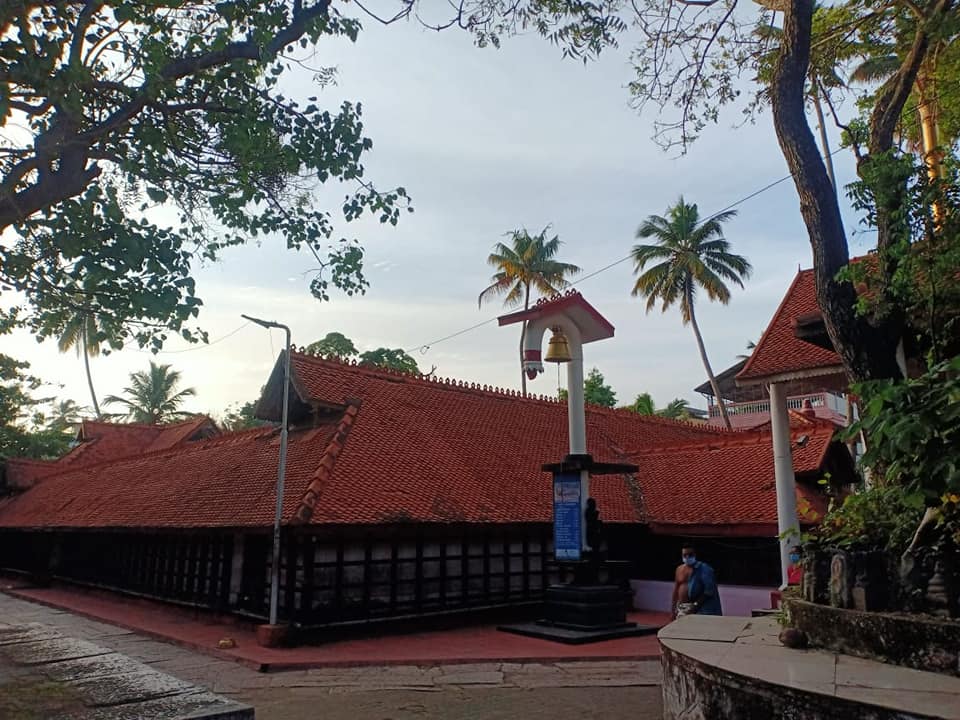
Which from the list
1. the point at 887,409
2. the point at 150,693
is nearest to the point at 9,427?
the point at 150,693

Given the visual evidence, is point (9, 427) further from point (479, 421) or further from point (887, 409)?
point (887, 409)

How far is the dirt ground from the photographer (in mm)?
7562

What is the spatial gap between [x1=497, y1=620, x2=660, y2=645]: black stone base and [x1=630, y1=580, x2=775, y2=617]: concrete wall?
218 centimetres

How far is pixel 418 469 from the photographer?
14.7 m

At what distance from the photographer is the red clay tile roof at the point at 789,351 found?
34.4ft

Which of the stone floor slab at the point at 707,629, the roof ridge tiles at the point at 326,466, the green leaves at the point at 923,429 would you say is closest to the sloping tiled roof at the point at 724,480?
the roof ridge tiles at the point at 326,466

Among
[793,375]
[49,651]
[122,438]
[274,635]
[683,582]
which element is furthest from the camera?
[122,438]

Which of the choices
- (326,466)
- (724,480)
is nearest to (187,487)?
(326,466)

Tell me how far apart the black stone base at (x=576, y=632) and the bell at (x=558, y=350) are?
15.0ft

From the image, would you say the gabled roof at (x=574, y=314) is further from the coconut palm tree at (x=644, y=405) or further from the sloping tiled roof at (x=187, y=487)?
the coconut palm tree at (x=644, y=405)

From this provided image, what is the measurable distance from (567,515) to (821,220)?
6882 millimetres

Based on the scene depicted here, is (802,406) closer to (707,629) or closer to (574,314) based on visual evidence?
(574,314)

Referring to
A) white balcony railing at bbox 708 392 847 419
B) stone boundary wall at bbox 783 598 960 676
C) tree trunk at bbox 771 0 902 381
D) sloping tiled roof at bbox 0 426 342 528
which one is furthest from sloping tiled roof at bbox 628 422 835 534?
stone boundary wall at bbox 783 598 960 676

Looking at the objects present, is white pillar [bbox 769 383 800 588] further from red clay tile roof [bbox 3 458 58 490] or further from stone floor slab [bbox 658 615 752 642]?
red clay tile roof [bbox 3 458 58 490]
